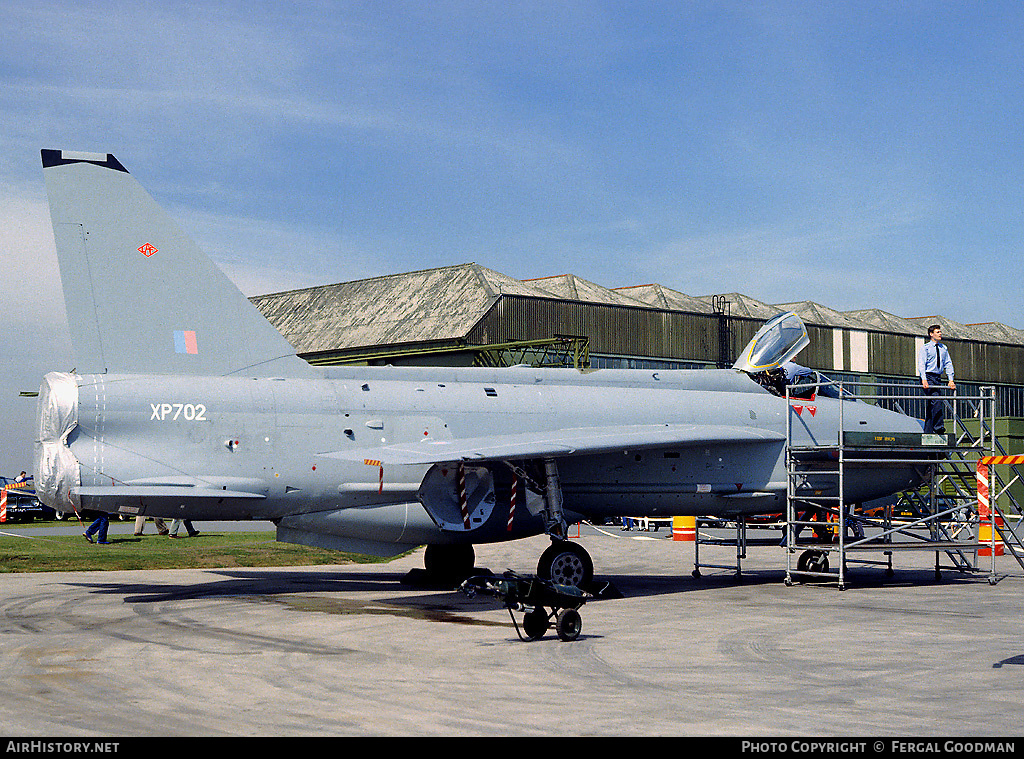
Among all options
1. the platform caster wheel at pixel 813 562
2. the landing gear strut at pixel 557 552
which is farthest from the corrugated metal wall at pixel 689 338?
the landing gear strut at pixel 557 552

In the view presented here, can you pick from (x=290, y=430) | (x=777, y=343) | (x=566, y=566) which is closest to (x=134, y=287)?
(x=290, y=430)

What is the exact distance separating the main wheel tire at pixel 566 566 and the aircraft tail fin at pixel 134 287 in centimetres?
507

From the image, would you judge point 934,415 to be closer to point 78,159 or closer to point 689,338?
point 78,159

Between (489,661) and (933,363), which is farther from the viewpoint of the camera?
(933,363)

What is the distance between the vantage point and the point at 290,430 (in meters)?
15.1

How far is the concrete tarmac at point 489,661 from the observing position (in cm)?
729

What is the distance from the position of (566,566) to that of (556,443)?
1891mm

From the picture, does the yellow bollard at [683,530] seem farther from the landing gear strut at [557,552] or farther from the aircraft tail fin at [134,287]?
the aircraft tail fin at [134,287]

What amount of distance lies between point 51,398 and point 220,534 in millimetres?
16605

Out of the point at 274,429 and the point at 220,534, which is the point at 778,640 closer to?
the point at 274,429

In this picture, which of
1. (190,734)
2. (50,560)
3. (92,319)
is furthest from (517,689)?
(50,560)

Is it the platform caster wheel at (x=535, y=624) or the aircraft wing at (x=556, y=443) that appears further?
the aircraft wing at (x=556, y=443)

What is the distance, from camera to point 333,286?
177 ft
